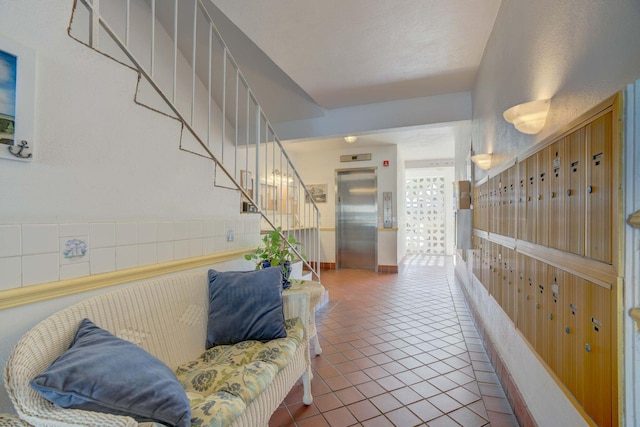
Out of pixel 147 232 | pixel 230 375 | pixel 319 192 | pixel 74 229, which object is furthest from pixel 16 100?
pixel 319 192

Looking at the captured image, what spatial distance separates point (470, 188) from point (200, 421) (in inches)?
134

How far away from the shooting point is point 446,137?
17.0ft

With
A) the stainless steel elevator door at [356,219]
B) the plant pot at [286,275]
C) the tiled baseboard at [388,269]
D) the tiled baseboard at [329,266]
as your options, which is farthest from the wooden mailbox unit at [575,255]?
the tiled baseboard at [329,266]

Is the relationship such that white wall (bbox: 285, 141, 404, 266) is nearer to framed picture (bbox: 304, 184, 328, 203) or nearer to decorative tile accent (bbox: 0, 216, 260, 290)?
framed picture (bbox: 304, 184, 328, 203)

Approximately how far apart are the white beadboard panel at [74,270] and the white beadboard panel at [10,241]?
0.59 feet

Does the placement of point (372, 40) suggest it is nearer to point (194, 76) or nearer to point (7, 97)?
point (194, 76)

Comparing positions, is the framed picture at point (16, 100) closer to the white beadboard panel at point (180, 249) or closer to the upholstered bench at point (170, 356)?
the upholstered bench at point (170, 356)

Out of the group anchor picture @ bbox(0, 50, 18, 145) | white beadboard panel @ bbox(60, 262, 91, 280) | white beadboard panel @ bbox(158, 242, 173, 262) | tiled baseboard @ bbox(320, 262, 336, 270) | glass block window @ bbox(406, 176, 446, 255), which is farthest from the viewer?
glass block window @ bbox(406, 176, 446, 255)

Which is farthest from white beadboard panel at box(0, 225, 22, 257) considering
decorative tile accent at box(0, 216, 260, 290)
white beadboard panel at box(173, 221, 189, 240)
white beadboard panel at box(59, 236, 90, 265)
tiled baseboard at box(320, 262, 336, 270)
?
tiled baseboard at box(320, 262, 336, 270)

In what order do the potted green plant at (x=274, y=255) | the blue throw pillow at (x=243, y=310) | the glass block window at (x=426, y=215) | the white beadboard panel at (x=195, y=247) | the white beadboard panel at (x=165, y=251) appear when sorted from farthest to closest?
the glass block window at (x=426, y=215)
the potted green plant at (x=274, y=255)
the white beadboard panel at (x=195, y=247)
the white beadboard panel at (x=165, y=251)
the blue throw pillow at (x=243, y=310)

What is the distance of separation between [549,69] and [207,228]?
223 centimetres

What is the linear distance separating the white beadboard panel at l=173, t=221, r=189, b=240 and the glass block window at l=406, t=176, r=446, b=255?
7113 mm

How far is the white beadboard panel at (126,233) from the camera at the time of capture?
1.54 metres

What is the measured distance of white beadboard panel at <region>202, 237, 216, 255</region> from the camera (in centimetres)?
214
